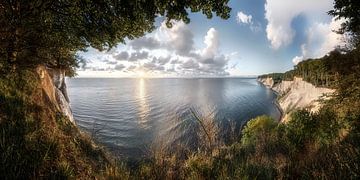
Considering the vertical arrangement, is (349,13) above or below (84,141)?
above

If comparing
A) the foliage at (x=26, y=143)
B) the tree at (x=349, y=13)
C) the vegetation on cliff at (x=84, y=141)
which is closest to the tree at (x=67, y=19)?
the vegetation on cliff at (x=84, y=141)

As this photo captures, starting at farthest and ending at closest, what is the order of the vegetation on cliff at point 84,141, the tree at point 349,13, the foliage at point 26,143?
the tree at point 349,13 < the vegetation on cliff at point 84,141 < the foliage at point 26,143

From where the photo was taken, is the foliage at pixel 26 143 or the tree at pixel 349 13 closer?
the foliage at pixel 26 143

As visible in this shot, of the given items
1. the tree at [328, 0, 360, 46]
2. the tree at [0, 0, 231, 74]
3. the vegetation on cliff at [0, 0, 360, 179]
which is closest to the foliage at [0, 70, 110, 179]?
the vegetation on cliff at [0, 0, 360, 179]

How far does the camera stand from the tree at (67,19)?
23.6ft

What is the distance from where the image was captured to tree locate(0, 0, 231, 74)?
7.20 meters

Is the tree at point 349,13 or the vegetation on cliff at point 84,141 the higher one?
the tree at point 349,13

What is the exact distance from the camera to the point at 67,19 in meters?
8.38

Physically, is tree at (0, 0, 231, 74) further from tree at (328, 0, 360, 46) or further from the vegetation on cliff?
tree at (328, 0, 360, 46)

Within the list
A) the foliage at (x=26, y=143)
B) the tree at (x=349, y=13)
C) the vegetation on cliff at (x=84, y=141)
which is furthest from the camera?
the tree at (x=349, y=13)

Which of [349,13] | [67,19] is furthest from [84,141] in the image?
[349,13]

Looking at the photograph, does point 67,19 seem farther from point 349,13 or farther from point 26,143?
point 349,13

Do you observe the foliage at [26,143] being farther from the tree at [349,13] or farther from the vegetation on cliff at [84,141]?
the tree at [349,13]

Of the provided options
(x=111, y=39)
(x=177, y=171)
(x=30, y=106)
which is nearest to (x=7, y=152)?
(x=177, y=171)
